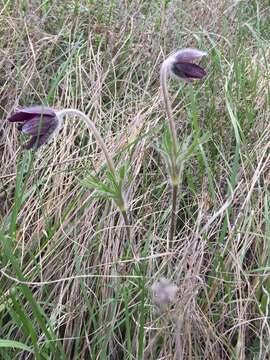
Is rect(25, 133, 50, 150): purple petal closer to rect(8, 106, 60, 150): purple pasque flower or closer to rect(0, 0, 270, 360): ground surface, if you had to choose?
rect(8, 106, 60, 150): purple pasque flower

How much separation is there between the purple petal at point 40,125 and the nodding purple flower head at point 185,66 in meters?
0.24

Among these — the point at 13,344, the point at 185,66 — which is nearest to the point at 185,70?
the point at 185,66

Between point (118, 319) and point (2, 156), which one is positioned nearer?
point (118, 319)

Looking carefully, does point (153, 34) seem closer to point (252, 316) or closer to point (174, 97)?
point (174, 97)

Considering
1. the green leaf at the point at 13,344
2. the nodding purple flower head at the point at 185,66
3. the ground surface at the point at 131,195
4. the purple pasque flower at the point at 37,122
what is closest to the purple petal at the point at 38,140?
the purple pasque flower at the point at 37,122

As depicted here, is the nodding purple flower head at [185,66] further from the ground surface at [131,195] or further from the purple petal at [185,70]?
the ground surface at [131,195]

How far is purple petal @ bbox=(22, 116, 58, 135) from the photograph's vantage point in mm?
1115

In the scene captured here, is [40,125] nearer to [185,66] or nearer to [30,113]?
[30,113]

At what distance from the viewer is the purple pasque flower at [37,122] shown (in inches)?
43.9

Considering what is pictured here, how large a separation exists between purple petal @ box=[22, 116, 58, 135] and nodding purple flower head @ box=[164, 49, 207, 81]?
0.24m

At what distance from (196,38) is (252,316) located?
105cm

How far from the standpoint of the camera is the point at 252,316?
4.36 feet

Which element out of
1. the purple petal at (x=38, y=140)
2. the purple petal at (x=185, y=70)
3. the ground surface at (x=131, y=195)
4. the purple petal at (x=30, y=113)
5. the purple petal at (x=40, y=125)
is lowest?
the ground surface at (x=131, y=195)

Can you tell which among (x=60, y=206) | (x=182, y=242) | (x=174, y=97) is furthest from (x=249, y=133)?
(x=60, y=206)
